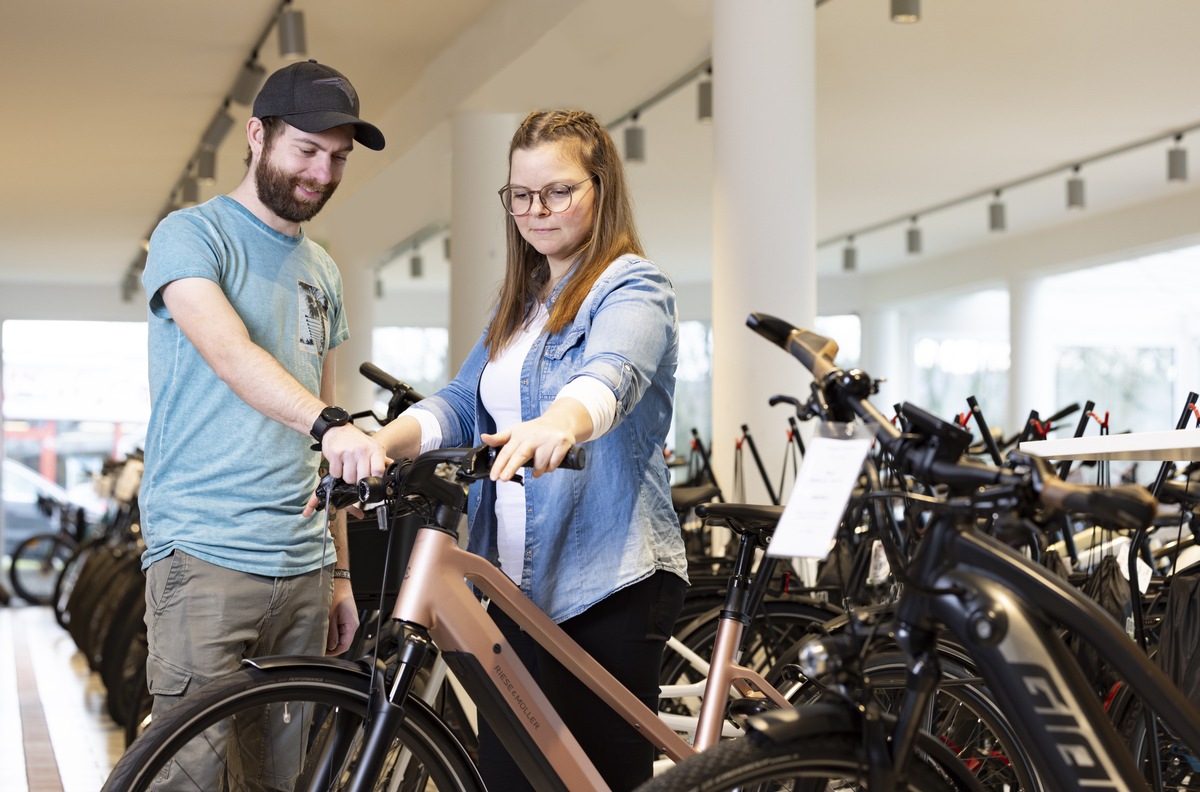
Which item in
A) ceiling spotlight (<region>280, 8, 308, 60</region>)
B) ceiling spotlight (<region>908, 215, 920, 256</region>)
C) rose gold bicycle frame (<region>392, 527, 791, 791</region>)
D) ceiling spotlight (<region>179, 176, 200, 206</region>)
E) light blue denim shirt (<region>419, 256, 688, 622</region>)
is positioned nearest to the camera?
rose gold bicycle frame (<region>392, 527, 791, 791</region>)

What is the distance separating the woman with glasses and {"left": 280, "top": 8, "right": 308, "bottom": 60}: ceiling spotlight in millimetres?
4349

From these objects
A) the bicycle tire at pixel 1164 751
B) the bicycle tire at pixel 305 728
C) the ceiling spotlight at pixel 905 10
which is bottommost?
the bicycle tire at pixel 1164 751

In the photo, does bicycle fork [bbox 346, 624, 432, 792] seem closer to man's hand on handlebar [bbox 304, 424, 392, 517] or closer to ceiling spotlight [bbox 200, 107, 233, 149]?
man's hand on handlebar [bbox 304, 424, 392, 517]

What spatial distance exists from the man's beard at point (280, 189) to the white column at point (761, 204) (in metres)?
2.63

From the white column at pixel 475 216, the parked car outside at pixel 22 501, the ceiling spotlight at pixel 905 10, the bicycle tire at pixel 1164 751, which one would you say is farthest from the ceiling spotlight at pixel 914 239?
the bicycle tire at pixel 1164 751

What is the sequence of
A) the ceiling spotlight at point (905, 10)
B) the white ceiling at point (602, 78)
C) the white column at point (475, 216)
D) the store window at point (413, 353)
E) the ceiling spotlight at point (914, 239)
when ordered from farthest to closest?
the store window at point (413, 353) < the ceiling spotlight at point (914, 239) < the white column at point (475, 216) < the white ceiling at point (602, 78) < the ceiling spotlight at point (905, 10)

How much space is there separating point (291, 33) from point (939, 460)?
5.18 metres

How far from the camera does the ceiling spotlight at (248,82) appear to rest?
7.21 m

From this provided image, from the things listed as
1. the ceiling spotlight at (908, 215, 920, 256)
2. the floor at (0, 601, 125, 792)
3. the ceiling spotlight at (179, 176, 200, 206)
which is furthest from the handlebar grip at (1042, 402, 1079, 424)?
the ceiling spotlight at (908, 215, 920, 256)

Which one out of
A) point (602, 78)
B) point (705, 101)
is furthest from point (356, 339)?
point (705, 101)

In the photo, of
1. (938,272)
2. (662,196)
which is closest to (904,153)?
(662,196)

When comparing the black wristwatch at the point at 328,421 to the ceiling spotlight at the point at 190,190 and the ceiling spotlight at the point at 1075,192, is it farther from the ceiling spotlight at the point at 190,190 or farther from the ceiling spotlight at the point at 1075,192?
the ceiling spotlight at the point at 1075,192

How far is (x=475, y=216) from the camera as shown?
6.98 metres

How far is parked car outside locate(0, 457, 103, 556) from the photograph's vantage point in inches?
594
